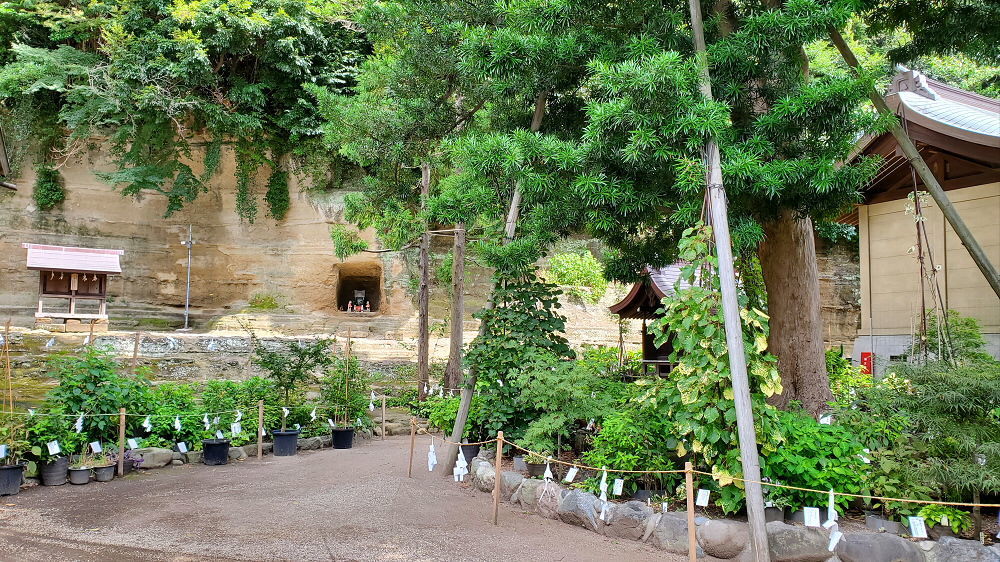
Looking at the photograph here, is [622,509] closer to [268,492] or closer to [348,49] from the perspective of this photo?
[268,492]

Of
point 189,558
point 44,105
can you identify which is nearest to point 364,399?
point 189,558

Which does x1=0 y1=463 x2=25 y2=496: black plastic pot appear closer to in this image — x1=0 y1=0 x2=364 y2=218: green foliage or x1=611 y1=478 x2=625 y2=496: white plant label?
x1=611 y1=478 x2=625 y2=496: white plant label

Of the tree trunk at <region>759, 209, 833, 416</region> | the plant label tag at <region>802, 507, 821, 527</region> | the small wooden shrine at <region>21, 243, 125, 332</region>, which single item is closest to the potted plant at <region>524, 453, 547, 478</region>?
the tree trunk at <region>759, 209, 833, 416</region>

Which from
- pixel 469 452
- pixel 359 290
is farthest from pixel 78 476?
pixel 359 290

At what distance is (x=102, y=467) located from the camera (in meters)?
9.51

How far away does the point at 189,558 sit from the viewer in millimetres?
5984

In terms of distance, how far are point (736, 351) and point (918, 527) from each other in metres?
1.95

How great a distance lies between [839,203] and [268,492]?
785 cm

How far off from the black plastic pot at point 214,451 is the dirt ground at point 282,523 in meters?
0.90

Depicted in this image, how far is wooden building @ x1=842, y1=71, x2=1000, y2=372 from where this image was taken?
11414 mm

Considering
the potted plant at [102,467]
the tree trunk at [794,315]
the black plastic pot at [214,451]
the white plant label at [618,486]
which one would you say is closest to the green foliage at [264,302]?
the black plastic pot at [214,451]

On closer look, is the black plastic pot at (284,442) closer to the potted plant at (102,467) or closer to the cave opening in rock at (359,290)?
the potted plant at (102,467)

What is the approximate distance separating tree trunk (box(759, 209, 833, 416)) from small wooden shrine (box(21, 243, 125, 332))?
19.6 metres

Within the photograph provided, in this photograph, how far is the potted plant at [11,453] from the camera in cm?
837
